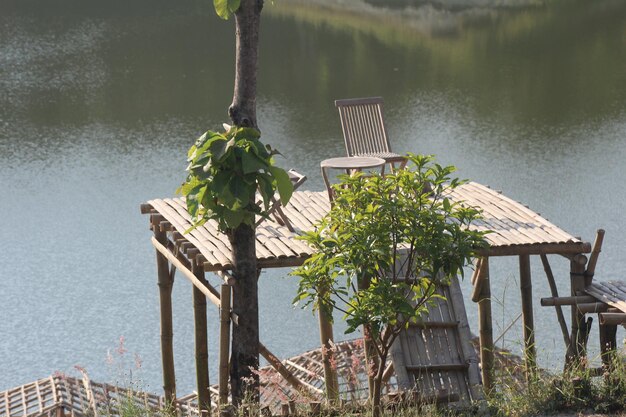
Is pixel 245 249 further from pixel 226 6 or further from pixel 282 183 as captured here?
pixel 226 6

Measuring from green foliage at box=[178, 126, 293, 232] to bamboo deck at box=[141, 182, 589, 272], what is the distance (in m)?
0.81

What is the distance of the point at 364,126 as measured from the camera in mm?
8945

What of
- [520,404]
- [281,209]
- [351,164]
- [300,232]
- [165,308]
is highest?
[351,164]

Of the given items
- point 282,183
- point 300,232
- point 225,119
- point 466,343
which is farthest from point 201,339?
point 225,119

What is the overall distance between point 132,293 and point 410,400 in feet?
20.7

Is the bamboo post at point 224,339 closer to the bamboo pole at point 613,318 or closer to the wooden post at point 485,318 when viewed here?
the wooden post at point 485,318

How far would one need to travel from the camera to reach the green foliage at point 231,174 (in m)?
5.80

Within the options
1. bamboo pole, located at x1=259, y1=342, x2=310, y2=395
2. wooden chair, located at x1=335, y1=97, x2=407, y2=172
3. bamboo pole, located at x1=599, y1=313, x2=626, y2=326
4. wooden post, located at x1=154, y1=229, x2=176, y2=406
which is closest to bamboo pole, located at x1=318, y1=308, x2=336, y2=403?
bamboo pole, located at x1=259, y1=342, x2=310, y2=395

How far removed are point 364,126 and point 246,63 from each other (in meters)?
2.84

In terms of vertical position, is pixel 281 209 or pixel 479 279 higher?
pixel 281 209

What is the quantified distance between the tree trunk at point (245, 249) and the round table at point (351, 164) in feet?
5.31

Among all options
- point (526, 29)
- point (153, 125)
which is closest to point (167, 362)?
point (153, 125)

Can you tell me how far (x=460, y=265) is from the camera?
17.2 feet

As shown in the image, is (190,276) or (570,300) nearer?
(570,300)
